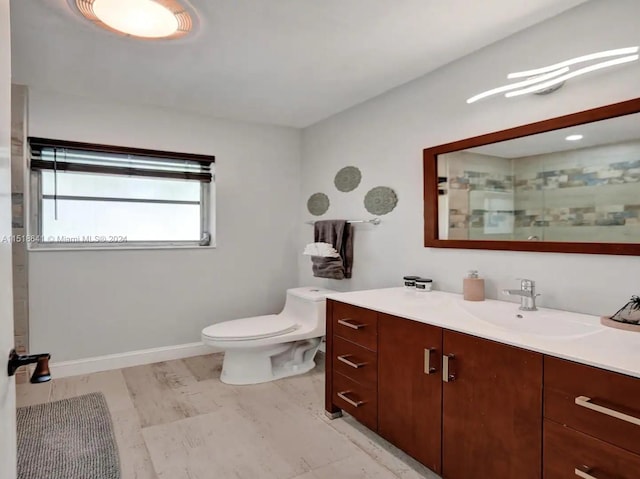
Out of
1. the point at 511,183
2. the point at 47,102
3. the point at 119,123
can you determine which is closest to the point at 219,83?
the point at 119,123

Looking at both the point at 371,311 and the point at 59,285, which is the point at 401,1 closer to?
the point at 371,311

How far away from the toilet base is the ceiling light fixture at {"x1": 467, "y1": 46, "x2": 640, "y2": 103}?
2.19 metres

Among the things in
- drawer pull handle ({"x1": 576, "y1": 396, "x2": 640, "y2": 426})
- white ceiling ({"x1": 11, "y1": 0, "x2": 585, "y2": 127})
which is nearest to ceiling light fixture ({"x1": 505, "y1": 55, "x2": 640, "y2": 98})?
white ceiling ({"x1": 11, "y1": 0, "x2": 585, "y2": 127})

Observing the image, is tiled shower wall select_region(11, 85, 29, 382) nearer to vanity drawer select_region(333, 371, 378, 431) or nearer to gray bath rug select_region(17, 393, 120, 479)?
gray bath rug select_region(17, 393, 120, 479)

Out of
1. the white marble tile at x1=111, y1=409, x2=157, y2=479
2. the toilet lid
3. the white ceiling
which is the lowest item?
the white marble tile at x1=111, y1=409, x2=157, y2=479

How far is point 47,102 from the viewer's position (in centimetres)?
283

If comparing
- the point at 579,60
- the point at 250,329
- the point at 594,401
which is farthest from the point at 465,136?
the point at 250,329

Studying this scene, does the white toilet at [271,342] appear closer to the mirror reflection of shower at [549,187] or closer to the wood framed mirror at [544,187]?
the wood framed mirror at [544,187]

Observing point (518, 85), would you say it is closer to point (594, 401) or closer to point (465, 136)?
point (465, 136)

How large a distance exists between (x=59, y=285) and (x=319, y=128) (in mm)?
2444

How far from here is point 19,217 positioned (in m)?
2.72

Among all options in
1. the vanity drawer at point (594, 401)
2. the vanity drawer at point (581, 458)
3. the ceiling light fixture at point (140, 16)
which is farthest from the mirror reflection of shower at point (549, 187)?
the ceiling light fixture at point (140, 16)

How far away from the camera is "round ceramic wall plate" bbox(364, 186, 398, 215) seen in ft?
9.05

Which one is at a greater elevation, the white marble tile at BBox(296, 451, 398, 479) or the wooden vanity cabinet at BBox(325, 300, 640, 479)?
the wooden vanity cabinet at BBox(325, 300, 640, 479)
